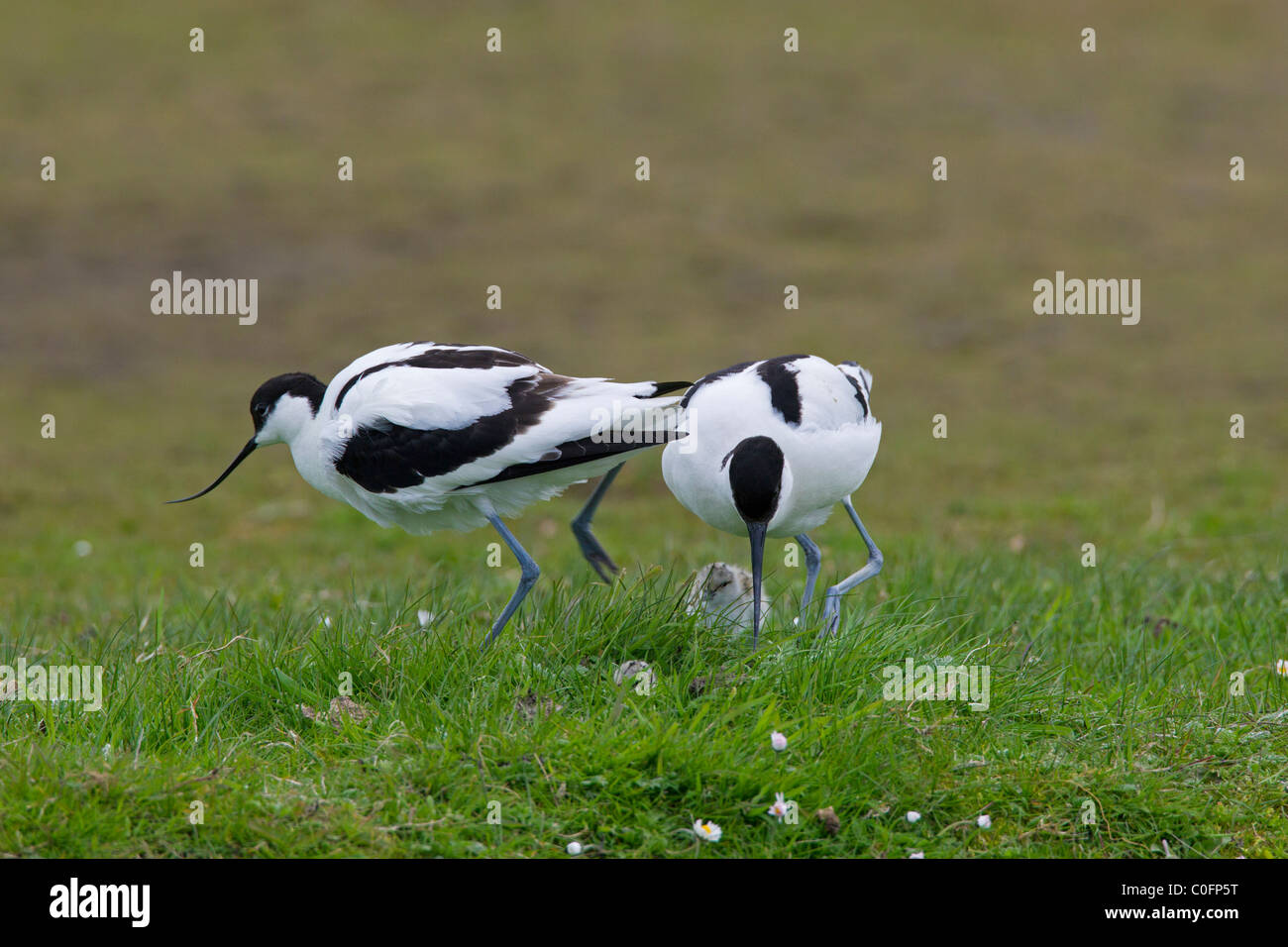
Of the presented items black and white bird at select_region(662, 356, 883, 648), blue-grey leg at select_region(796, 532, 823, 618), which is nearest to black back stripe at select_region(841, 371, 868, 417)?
black and white bird at select_region(662, 356, 883, 648)

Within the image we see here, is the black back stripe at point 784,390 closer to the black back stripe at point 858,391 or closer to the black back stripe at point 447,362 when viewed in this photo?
the black back stripe at point 858,391

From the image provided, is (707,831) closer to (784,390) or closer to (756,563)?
(756,563)

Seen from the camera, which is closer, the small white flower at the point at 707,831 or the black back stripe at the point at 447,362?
the small white flower at the point at 707,831

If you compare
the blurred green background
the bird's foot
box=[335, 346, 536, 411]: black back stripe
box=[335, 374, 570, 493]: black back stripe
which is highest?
the blurred green background

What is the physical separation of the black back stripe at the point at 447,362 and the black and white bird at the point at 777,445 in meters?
0.70

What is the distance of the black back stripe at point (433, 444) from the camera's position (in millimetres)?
4930

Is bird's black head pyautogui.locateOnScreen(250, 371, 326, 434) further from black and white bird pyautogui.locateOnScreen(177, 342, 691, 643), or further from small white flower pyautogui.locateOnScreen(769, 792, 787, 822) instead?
small white flower pyautogui.locateOnScreen(769, 792, 787, 822)

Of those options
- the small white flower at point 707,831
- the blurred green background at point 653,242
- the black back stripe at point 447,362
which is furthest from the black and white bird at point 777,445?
the blurred green background at point 653,242

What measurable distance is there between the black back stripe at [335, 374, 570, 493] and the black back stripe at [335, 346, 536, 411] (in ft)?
0.53

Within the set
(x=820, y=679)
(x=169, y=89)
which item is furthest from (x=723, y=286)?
(x=820, y=679)

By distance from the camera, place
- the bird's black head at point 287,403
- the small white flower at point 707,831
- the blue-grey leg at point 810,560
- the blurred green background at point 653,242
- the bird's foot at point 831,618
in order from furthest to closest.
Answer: the blurred green background at point 653,242, the blue-grey leg at point 810,560, the bird's black head at point 287,403, the bird's foot at point 831,618, the small white flower at point 707,831

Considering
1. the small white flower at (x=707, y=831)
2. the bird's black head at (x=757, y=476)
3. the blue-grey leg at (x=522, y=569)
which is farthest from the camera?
the blue-grey leg at (x=522, y=569)

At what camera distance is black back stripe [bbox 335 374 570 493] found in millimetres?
4930
